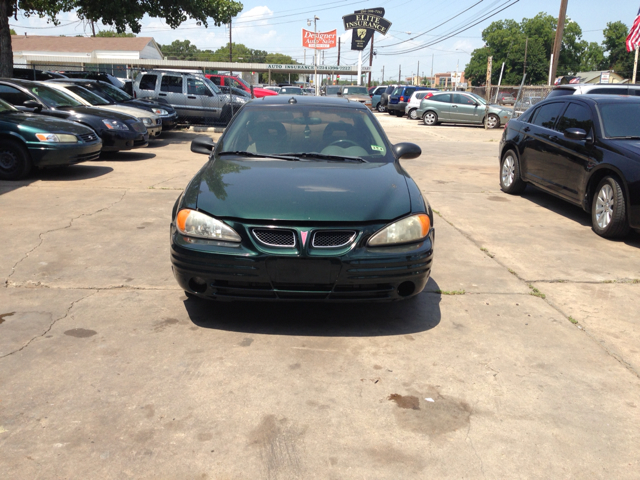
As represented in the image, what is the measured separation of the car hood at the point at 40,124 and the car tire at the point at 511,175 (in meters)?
7.17

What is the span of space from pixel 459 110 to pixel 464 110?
23cm

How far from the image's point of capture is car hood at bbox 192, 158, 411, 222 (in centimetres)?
359

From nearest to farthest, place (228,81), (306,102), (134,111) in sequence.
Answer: (306,102), (134,111), (228,81)

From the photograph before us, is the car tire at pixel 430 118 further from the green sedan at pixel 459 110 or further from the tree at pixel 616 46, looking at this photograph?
the tree at pixel 616 46

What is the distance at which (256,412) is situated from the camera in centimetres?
287

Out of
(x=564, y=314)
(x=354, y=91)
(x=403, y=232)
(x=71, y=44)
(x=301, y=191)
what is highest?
(x=71, y=44)

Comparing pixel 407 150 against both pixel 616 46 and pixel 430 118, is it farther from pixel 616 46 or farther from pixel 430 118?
pixel 616 46

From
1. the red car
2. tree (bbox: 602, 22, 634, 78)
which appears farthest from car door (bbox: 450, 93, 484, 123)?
tree (bbox: 602, 22, 634, 78)

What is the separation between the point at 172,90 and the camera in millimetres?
18469

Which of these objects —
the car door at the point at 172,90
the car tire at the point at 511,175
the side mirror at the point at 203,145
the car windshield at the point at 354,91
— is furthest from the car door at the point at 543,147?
the car windshield at the point at 354,91

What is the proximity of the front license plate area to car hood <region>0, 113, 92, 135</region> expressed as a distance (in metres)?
7.25

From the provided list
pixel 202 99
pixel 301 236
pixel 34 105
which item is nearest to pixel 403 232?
pixel 301 236

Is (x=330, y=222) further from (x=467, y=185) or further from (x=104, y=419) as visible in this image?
(x=467, y=185)

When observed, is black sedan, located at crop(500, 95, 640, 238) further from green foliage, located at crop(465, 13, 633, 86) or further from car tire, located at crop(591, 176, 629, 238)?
green foliage, located at crop(465, 13, 633, 86)
